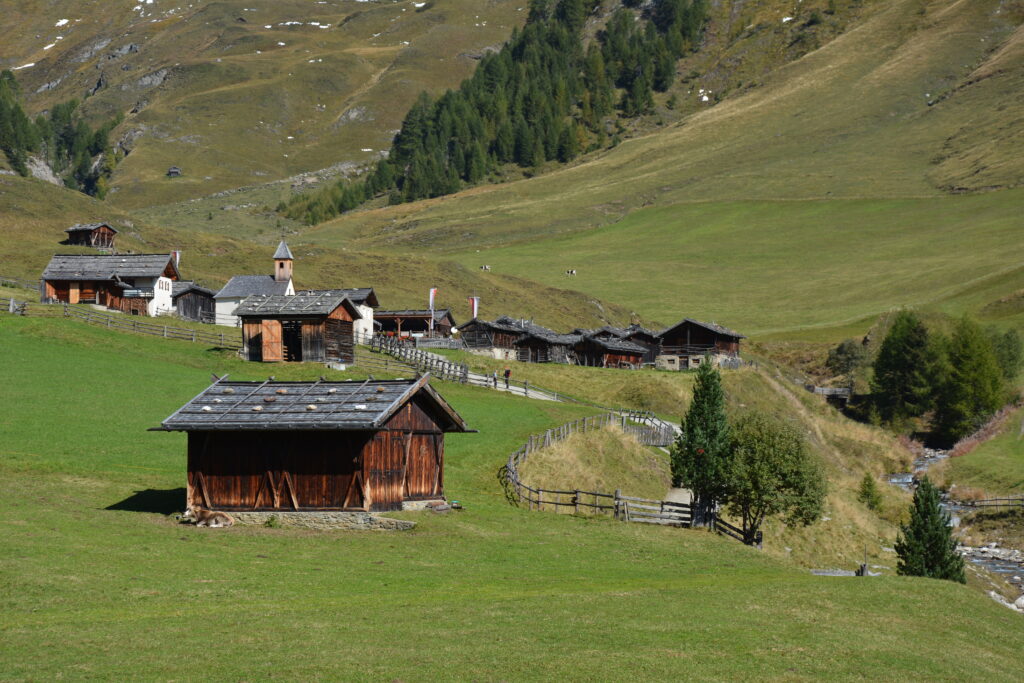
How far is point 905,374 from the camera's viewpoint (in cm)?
10425

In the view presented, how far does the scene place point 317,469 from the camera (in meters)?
37.5

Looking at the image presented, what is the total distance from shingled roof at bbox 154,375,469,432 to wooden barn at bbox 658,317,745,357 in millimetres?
75099

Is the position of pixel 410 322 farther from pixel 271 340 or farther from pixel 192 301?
pixel 271 340

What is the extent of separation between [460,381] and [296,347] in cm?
1181

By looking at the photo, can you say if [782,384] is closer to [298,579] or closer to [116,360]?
[116,360]

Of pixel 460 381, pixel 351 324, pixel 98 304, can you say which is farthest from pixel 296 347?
pixel 98 304

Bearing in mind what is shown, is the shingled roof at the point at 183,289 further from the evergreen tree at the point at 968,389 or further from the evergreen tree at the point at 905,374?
the evergreen tree at the point at 968,389

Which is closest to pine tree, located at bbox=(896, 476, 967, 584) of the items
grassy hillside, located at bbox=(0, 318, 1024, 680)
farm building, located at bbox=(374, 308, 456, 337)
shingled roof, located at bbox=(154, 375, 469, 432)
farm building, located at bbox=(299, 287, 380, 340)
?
grassy hillside, located at bbox=(0, 318, 1024, 680)

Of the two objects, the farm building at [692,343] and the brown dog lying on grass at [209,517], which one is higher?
the farm building at [692,343]

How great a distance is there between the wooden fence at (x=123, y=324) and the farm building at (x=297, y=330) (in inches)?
171

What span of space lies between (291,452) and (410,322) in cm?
7634

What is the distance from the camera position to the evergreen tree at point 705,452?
4578cm

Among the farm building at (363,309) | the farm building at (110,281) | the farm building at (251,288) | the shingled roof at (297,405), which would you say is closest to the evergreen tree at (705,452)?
the shingled roof at (297,405)

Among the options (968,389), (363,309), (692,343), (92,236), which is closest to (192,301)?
(363,309)
